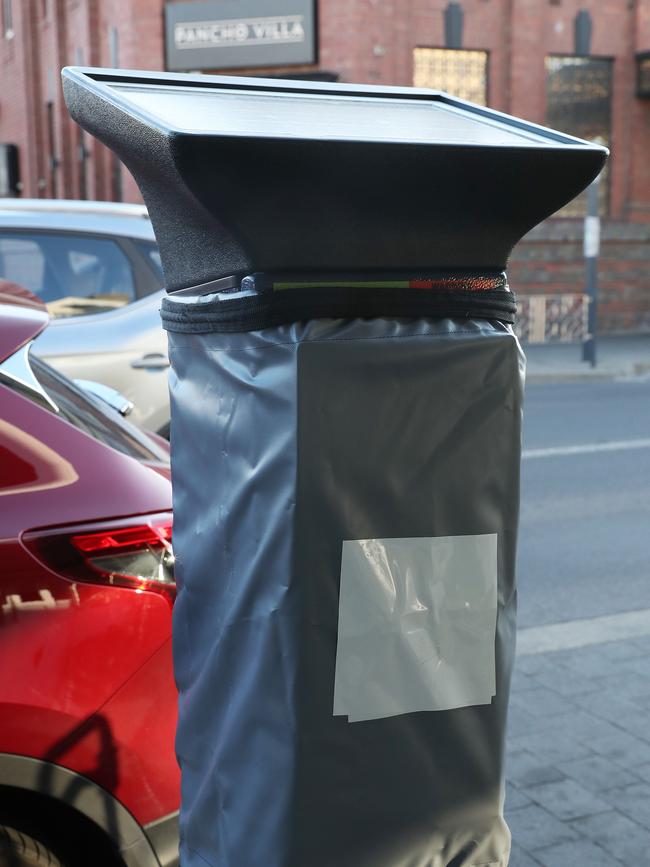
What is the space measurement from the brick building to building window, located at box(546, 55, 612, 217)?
0.02 m

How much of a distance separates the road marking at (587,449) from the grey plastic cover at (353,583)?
7.34m

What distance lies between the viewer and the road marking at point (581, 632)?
16.2 ft

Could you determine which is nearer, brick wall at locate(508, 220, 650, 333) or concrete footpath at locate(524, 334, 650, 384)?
concrete footpath at locate(524, 334, 650, 384)

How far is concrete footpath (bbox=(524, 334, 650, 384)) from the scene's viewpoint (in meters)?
15.9

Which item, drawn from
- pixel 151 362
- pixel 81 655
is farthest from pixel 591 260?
pixel 81 655

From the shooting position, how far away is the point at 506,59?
2081 cm

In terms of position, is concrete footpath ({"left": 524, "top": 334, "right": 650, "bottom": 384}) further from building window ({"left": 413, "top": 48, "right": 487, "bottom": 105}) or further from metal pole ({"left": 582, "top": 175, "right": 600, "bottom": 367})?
building window ({"left": 413, "top": 48, "right": 487, "bottom": 105})

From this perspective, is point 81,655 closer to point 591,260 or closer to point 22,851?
point 22,851

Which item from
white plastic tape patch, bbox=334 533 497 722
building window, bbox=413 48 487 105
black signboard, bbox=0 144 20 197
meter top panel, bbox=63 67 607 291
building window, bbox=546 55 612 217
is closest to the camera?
meter top panel, bbox=63 67 607 291

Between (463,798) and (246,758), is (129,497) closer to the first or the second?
(246,758)

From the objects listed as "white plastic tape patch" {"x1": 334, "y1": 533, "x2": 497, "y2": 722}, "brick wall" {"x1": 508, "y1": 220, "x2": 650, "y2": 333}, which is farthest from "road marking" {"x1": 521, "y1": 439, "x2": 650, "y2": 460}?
"brick wall" {"x1": 508, "y1": 220, "x2": 650, "y2": 333}

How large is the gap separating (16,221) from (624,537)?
3889mm

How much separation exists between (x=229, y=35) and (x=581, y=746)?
1845cm

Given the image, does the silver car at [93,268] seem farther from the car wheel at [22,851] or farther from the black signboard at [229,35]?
the black signboard at [229,35]
